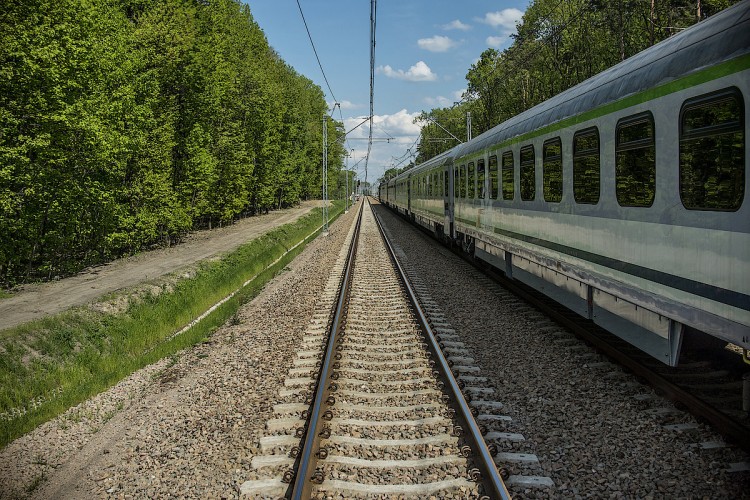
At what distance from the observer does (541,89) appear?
4109 cm

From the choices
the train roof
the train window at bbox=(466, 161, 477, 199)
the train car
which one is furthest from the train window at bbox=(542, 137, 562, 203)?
the train car

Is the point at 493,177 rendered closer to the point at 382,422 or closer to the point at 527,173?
the point at 527,173

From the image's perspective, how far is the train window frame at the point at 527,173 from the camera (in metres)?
9.84

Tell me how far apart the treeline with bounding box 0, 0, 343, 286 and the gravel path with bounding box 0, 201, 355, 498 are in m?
7.94

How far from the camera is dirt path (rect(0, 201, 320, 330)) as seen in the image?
38.8ft

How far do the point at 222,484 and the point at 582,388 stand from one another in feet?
13.2

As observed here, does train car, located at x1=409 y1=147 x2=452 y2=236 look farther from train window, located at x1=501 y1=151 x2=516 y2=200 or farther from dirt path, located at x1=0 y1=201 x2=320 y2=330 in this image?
dirt path, located at x1=0 y1=201 x2=320 y2=330

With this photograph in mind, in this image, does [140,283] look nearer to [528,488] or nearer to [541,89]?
[528,488]

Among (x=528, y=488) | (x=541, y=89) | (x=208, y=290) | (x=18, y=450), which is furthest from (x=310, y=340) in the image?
(x=541, y=89)

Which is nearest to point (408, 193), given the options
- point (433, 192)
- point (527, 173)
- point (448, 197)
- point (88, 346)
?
point (433, 192)

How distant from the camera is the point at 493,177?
12977 millimetres

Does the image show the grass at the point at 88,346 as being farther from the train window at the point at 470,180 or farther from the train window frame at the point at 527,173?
the train window at the point at 470,180

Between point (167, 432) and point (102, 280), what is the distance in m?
11.4

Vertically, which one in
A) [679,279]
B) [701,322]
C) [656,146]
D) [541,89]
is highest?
[541,89]
